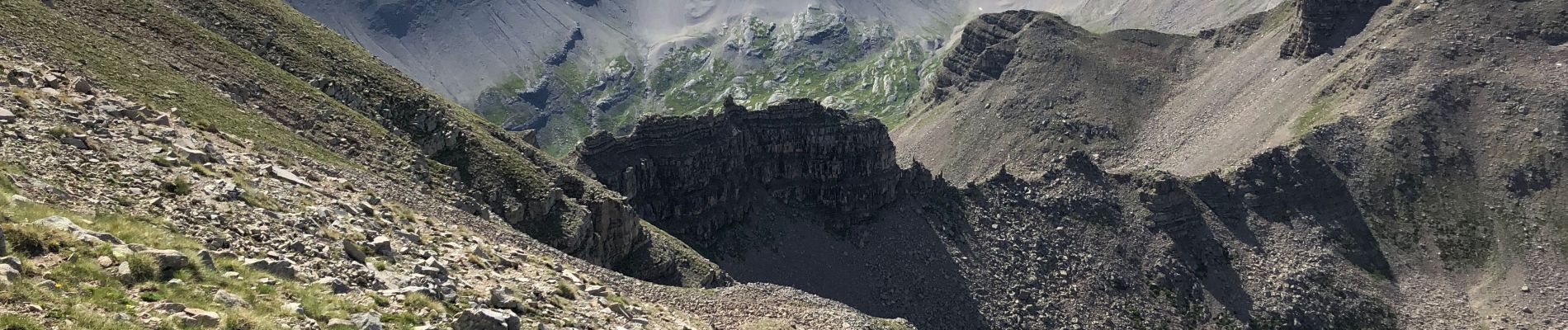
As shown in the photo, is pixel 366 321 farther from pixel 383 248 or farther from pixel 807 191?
pixel 807 191

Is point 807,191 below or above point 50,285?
below

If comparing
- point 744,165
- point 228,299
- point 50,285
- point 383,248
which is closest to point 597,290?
point 383,248

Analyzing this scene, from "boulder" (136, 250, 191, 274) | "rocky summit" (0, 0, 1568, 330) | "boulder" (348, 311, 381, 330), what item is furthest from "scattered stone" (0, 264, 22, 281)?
"boulder" (348, 311, 381, 330)

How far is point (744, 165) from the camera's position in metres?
109

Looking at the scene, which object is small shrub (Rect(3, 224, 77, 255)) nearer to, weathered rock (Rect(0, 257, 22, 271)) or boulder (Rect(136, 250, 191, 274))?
weathered rock (Rect(0, 257, 22, 271))

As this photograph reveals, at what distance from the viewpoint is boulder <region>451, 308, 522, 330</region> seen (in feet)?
77.1

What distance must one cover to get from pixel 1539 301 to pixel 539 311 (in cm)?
11888

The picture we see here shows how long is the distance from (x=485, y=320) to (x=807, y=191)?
89610 mm

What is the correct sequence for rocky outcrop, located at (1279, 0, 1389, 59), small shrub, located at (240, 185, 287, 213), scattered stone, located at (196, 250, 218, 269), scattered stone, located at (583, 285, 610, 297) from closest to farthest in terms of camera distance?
scattered stone, located at (196, 250, 218, 269) → small shrub, located at (240, 185, 287, 213) → scattered stone, located at (583, 285, 610, 297) → rocky outcrop, located at (1279, 0, 1389, 59)

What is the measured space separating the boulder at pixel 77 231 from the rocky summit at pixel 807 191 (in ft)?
0.23

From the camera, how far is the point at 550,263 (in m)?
38.6

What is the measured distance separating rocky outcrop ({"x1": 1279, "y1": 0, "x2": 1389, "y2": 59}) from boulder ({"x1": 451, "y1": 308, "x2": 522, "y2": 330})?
583 ft

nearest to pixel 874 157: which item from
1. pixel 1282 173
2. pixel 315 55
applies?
pixel 1282 173

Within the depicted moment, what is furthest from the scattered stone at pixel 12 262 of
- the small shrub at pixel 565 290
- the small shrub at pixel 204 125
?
the small shrub at pixel 204 125
